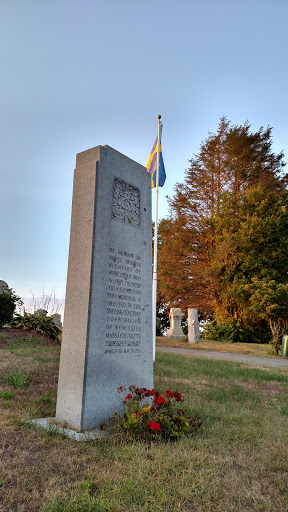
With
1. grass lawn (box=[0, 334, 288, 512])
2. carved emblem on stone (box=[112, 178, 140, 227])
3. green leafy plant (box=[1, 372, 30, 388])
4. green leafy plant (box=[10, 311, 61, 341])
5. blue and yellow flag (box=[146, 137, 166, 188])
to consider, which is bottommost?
grass lawn (box=[0, 334, 288, 512])


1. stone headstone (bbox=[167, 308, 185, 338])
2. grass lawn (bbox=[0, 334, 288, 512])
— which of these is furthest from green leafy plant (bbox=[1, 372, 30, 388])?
stone headstone (bbox=[167, 308, 185, 338])

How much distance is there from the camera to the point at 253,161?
25.2 m

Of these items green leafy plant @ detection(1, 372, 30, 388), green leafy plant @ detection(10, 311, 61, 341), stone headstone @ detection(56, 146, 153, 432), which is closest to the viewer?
stone headstone @ detection(56, 146, 153, 432)

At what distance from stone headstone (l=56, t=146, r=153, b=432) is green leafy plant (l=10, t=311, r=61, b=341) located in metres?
7.81

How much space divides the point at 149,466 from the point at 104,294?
1825 millimetres

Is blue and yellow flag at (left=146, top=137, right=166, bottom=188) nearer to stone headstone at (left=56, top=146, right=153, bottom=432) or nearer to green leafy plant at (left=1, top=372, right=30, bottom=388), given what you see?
stone headstone at (left=56, top=146, right=153, bottom=432)

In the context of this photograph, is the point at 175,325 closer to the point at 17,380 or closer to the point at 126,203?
the point at 17,380

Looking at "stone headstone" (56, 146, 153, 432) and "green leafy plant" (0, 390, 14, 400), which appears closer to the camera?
"stone headstone" (56, 146, 153, 432)

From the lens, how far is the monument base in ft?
11.8

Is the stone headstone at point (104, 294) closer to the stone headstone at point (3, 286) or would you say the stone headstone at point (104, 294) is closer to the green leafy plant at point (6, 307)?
the green leafy plant at point (6, 307)

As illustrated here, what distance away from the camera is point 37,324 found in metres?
12.1

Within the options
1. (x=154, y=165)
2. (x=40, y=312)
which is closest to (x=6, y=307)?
(x=40, y=312)

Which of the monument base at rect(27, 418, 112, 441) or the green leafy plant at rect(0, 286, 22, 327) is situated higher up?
the green leafy plant at rect(0, 286, 22, 327)

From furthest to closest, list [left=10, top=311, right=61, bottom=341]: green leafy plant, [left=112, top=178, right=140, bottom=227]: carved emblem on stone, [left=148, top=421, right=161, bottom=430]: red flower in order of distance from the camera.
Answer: [left=10, top=311, right=61, bottom=341]: green leafy plant
[left=112, top=178, right=140, bottom=227]: carved emblem on stone
[left=148, top=421, right=161, bottom=430]: red flower
